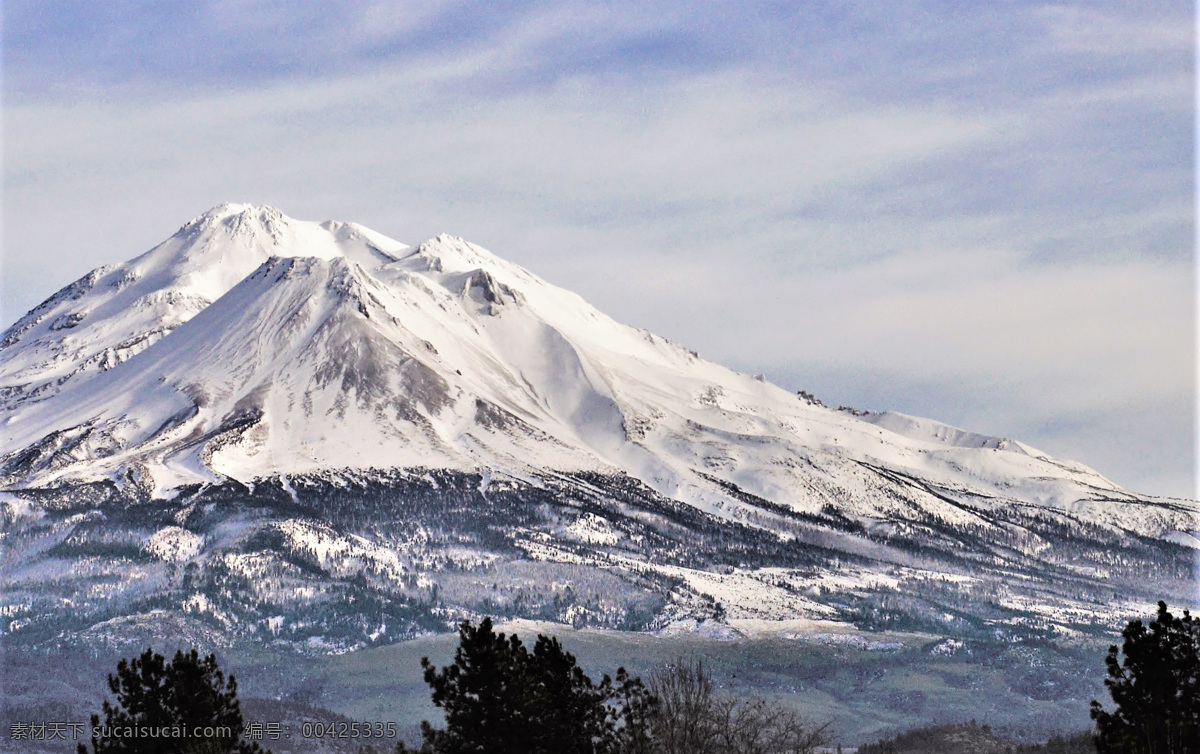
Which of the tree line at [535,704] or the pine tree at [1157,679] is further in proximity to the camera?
the tree line at [535,704]

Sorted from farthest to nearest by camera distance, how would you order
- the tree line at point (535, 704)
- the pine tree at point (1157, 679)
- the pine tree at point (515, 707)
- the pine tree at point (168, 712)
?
the pine tree at point (168, 712) → the pine tree at point (515, 707) → the tree line at point (535, 704) → the pine tree at point (1157, 679)

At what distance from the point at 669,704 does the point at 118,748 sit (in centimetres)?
2491

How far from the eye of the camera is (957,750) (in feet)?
625

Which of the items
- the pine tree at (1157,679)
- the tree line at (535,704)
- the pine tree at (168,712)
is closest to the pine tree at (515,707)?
the tree line at (535,704)

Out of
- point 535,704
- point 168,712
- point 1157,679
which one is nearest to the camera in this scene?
point 535,704

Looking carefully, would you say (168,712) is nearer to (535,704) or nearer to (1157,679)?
(535,704)

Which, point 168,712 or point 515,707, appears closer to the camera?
point 515,707

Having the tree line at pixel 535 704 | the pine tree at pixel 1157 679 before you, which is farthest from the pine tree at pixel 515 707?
the pine tree at pixel 1157 679

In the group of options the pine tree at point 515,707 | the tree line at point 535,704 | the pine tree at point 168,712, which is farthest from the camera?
the pine tree at point 168,712

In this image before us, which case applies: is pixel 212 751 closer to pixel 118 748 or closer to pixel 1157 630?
pixel 118 748

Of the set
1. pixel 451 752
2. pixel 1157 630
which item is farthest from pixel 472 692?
pixel 1157 630

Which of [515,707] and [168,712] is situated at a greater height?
[168,712]

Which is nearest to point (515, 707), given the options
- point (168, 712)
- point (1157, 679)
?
point (168, 712)

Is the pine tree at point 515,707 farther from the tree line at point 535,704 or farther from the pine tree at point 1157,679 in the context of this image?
the pine tree at point 1157,679
